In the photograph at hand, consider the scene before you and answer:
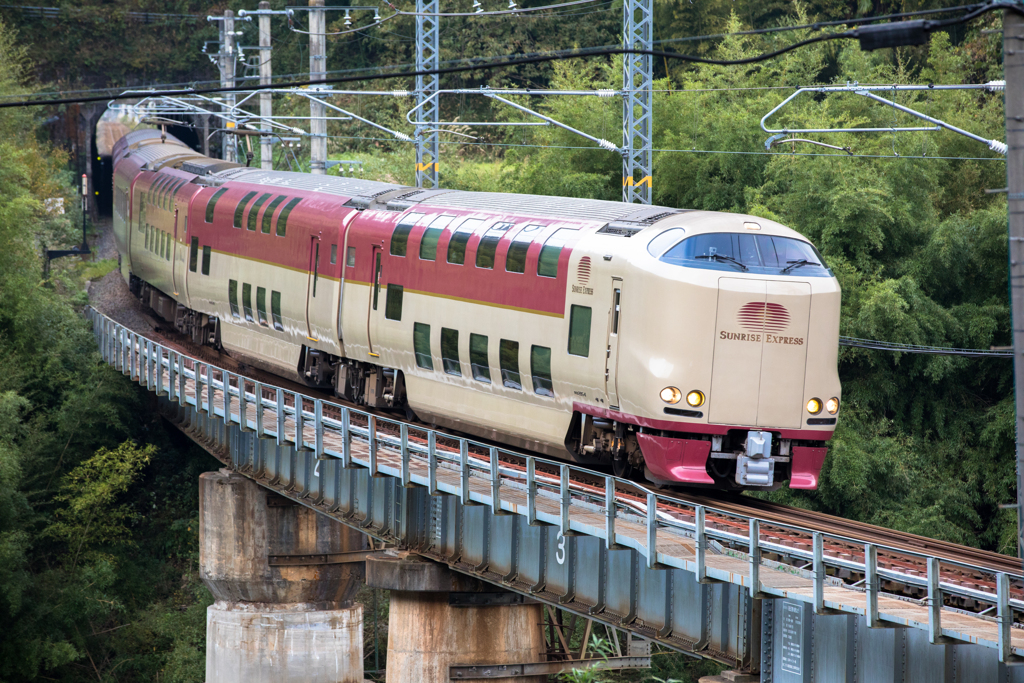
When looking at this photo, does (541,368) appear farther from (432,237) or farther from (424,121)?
(424,121)

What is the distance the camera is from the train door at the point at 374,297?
2297 centimetres

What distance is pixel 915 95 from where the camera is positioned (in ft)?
143

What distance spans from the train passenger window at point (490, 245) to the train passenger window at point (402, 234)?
7.61 ft

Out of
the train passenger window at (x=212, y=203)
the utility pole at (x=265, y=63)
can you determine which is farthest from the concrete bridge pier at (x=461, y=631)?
the utility pole at (x=265, y=63)

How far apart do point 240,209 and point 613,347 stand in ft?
47.8

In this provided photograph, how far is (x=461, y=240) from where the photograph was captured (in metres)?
20.8

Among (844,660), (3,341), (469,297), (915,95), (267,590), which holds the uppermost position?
(915,95)

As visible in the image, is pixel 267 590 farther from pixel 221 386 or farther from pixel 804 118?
pixel 804 118

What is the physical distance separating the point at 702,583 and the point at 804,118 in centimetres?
2784

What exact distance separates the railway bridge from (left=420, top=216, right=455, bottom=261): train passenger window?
272 cm

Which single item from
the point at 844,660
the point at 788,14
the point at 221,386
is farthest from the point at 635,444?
the point at 788,14

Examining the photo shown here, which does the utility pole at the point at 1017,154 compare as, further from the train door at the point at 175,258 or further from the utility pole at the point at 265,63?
the utility pole at the point at 265,63

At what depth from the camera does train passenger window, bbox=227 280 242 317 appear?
97.1 feet

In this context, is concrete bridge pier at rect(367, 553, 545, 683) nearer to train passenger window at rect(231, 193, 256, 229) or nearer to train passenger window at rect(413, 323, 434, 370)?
train passenger window at rect(413, 323, 434, 370)
